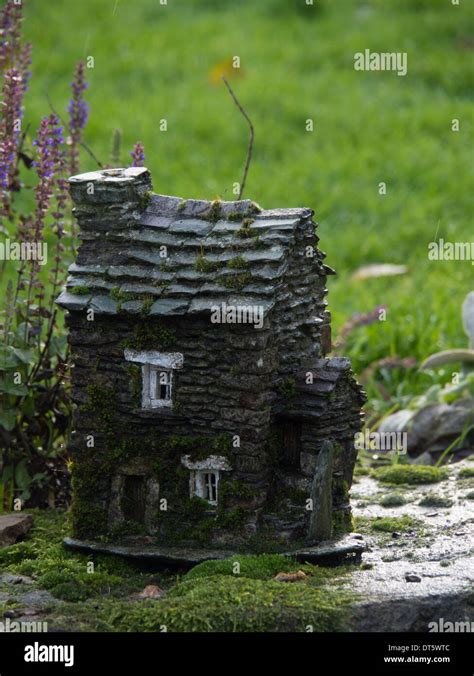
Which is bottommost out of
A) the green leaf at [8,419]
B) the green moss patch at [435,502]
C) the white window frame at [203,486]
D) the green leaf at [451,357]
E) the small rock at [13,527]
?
the small rock at [13,527]

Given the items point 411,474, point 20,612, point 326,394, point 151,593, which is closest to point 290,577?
point 151,593

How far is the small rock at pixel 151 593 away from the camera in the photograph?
7.16 metres

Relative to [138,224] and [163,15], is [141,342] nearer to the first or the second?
[138,224]

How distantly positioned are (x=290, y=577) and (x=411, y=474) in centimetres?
253

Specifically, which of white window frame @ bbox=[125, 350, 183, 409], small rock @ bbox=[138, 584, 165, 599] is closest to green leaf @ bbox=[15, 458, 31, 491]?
white window frame @ bbox=[125, 350, 183, 409]

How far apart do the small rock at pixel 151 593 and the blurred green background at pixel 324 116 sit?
220 inches

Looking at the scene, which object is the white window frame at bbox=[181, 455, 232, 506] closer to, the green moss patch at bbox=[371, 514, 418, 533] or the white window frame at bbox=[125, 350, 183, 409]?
the white window frame at bbox=[125, 350, 183, 409]

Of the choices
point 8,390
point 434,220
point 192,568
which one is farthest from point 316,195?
point 192,568

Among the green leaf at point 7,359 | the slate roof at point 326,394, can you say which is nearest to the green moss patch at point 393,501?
the slate roof at point 326,394

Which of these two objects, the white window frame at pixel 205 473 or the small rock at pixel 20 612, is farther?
the white window frame at pixel 205 473

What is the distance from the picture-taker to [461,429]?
10.5 metres

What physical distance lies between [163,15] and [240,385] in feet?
58.1

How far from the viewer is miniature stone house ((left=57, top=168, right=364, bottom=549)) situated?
7.45 metres

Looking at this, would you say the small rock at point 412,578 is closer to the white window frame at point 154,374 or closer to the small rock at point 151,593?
the small rock at point 151,593
